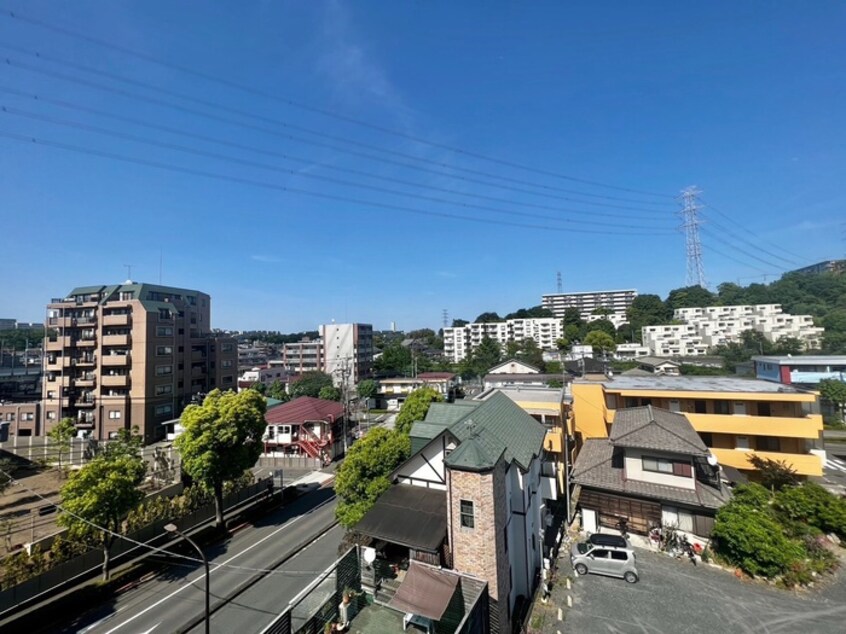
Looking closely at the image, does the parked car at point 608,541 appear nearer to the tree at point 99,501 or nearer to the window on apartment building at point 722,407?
the window on apartment building at point 722,407

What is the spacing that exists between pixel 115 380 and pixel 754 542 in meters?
62.8

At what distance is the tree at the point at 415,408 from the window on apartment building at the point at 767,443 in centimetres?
2246

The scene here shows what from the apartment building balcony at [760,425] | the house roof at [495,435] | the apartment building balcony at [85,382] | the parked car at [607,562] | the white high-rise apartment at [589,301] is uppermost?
the white high-rise apartment at [589,301]

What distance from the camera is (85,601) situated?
54.5 ft

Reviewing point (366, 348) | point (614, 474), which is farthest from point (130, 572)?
point (366, 348)

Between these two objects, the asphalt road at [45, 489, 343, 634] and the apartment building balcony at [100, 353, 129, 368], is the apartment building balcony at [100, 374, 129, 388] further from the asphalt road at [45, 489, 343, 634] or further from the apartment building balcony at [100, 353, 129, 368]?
the asphalt road at [45, 489, 343, 634]

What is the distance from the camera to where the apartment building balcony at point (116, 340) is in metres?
48.4

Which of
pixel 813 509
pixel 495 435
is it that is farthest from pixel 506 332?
pixel 495 435

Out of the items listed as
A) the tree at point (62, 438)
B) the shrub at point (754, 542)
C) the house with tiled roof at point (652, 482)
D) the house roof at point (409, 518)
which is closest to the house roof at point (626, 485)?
the house with tiled roof at point (652, 482)

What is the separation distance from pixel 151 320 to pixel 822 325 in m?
147

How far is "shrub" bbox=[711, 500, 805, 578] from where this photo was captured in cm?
1658

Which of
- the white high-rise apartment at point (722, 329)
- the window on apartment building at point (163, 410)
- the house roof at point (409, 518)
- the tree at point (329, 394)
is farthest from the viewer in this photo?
the white high-rise apartment at point (722, 329)

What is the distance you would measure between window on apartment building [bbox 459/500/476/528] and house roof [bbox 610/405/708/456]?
1218 cm

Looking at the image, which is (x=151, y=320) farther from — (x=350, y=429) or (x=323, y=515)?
(x=323, y=515)
